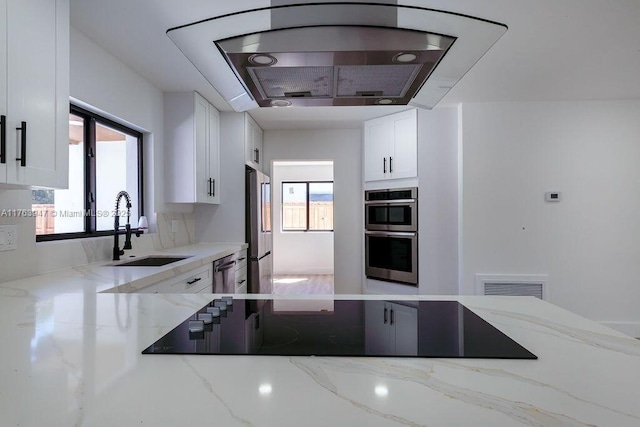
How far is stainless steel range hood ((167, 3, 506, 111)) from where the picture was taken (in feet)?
2.86

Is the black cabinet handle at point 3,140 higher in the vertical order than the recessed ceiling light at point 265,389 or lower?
higher

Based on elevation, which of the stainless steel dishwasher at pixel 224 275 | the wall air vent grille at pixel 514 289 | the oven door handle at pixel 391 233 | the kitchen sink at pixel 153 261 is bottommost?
the wall air vent grille at pixel 514 289

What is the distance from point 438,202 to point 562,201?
46.1 inches

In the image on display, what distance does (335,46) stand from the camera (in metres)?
0.93

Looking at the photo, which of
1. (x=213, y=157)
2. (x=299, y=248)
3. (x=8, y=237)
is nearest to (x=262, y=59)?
(x=8, y=237)

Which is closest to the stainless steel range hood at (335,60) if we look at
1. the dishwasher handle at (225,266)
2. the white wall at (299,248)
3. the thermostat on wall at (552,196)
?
the dishwasher handle at (225,266)

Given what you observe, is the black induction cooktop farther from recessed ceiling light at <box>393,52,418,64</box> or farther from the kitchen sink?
the kitchen sink

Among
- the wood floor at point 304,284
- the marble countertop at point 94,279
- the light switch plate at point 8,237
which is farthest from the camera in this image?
the wood floor at point 304,284

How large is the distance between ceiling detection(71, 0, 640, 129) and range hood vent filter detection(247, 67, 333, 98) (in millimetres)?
746

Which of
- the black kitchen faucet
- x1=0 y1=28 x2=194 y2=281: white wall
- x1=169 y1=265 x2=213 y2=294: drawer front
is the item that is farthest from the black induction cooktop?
the black kitchen faucet

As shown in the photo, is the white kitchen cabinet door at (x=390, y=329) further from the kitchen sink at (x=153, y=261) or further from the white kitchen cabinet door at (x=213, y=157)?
the white kitchen cabinet door at (x=213, y=157)

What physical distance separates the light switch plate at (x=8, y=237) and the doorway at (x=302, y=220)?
5.55m

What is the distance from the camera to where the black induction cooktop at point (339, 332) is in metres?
0.76

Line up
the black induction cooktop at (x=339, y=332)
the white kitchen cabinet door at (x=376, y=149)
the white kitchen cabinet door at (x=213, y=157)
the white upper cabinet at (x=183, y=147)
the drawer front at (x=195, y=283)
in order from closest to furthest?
the black induction cooktop at (x=339, y=332) → the drawer front at (x=195, y=283) → the white upper cabinet at (x=183, y=147) → the white kitchen cabinet door at (x=213, y=157) → the white kitchen cabinet door at (x=376, y=149)
